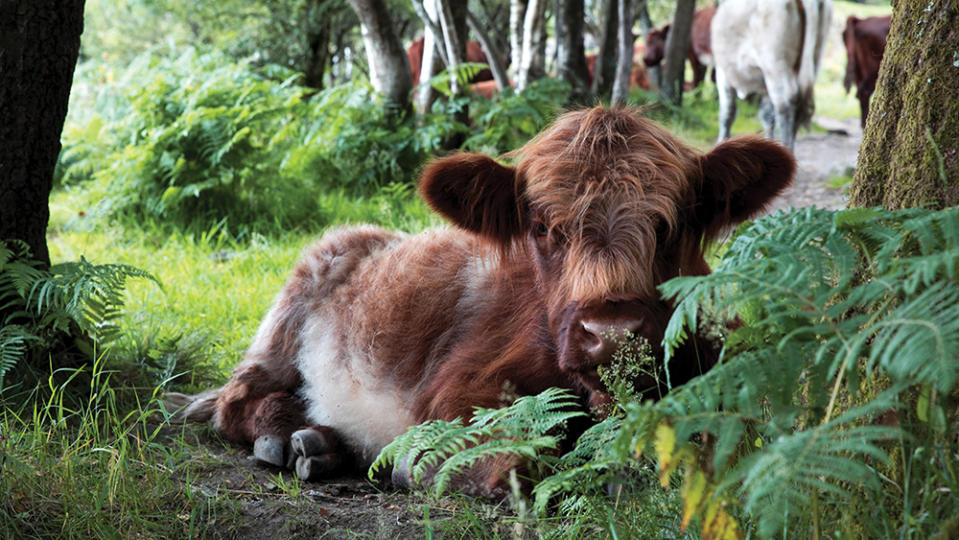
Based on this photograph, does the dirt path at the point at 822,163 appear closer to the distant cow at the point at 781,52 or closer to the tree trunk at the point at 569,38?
the distant cow at the point at 781,52

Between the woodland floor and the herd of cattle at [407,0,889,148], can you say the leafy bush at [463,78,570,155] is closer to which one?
the herd of cattle at [407,0,889,148]

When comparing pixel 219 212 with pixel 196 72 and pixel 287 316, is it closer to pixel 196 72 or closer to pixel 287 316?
pixel 196 72

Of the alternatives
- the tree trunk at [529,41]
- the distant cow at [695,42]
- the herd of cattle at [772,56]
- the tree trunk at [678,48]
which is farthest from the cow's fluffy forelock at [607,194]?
the distant cow at [695,42]

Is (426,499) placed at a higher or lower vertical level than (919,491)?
lower

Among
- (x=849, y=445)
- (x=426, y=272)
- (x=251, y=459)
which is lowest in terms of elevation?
(x=251, y=459)

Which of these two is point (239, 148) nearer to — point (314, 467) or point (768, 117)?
point (314, 467)

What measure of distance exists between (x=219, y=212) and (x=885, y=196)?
21.1 ft

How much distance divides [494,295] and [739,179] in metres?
1.21

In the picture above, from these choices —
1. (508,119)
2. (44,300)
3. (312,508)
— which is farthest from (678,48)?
(312,508)

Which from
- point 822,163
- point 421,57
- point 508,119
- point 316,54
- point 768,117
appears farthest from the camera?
point 421,57

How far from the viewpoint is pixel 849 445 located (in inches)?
63.2

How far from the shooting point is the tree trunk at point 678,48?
52.9ft

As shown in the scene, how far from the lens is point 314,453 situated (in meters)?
4.06


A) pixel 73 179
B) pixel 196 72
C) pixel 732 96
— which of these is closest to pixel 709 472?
pixel 196 72
